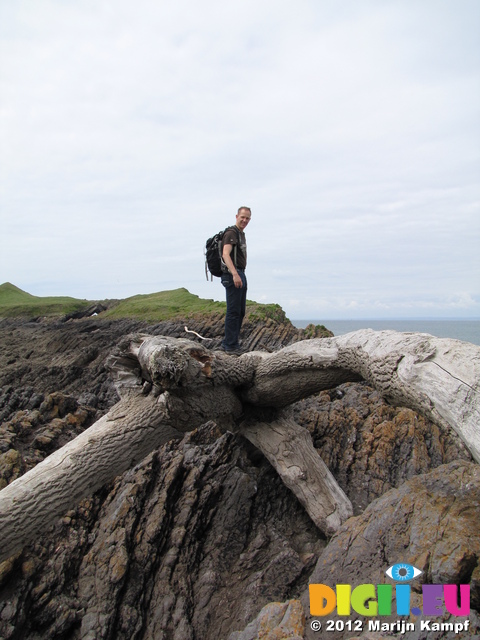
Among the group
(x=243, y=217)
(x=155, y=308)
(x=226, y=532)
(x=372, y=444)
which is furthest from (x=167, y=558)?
(x=155, y=308)

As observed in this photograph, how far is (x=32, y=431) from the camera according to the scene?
7.48 metres

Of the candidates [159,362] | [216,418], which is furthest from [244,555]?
[159,362]

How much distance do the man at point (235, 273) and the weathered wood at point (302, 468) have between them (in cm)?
165

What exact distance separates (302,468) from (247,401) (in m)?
1.28

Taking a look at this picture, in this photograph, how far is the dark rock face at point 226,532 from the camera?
13.3ft

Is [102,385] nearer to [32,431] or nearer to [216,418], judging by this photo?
[32,431]

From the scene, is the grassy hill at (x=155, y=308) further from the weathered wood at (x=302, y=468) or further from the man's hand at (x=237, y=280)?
the weathered wood at (x=302, y=468)

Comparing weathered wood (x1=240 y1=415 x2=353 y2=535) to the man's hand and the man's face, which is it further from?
the man's face

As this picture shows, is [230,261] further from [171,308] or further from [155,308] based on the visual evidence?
[155,308]

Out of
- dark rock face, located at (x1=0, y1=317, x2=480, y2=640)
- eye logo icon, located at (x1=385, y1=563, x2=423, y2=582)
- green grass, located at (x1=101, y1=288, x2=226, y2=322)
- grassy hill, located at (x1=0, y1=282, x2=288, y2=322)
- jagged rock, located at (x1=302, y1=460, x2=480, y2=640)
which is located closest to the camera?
jagged rock, located at (x1=302, y1=460, x2=480, y2=640)

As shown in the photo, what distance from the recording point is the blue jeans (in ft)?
25.1

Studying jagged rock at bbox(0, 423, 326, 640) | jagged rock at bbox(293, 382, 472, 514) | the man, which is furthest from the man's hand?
jagged rock at bbox(0, 423, 326, 640)

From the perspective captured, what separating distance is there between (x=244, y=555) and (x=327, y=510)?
1230 millimetres

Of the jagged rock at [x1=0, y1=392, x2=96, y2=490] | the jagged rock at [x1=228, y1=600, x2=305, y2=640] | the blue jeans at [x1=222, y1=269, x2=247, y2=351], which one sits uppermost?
the blue jeans at [x1=222, y1=269, x2=247, y2=351]
